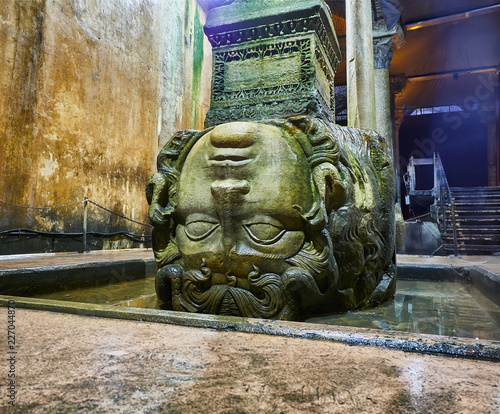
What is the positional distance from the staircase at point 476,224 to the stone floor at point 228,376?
685 cm

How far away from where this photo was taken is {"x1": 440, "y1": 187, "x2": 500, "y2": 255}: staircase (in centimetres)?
708

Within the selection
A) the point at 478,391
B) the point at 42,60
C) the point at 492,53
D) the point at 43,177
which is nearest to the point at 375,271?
the point at 478,391

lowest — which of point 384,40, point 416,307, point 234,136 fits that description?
point 416,307

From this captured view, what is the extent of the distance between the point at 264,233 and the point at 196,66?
10.1 m

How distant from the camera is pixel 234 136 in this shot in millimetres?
2027

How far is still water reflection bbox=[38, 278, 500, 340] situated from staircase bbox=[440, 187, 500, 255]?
4.11m

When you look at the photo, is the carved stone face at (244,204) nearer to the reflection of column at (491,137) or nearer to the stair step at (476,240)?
the stair step at (476,240)

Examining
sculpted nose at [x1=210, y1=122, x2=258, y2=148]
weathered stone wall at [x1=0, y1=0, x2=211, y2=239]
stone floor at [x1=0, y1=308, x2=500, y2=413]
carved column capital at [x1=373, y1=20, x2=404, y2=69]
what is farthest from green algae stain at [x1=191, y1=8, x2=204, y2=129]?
stone floor at [x1=0, y1=308, x2=500, y2=413]

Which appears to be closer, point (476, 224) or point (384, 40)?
point (476, 224)

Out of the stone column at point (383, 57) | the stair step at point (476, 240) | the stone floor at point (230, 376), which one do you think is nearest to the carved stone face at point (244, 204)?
the stone floor at point (230, 376)

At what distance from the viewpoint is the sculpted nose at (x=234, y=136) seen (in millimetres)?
2027

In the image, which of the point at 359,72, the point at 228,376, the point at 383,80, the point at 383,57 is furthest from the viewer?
the point at 383,57

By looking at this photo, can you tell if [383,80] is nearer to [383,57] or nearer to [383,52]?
[383,57]

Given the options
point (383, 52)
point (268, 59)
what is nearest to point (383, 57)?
point (383, 52)
